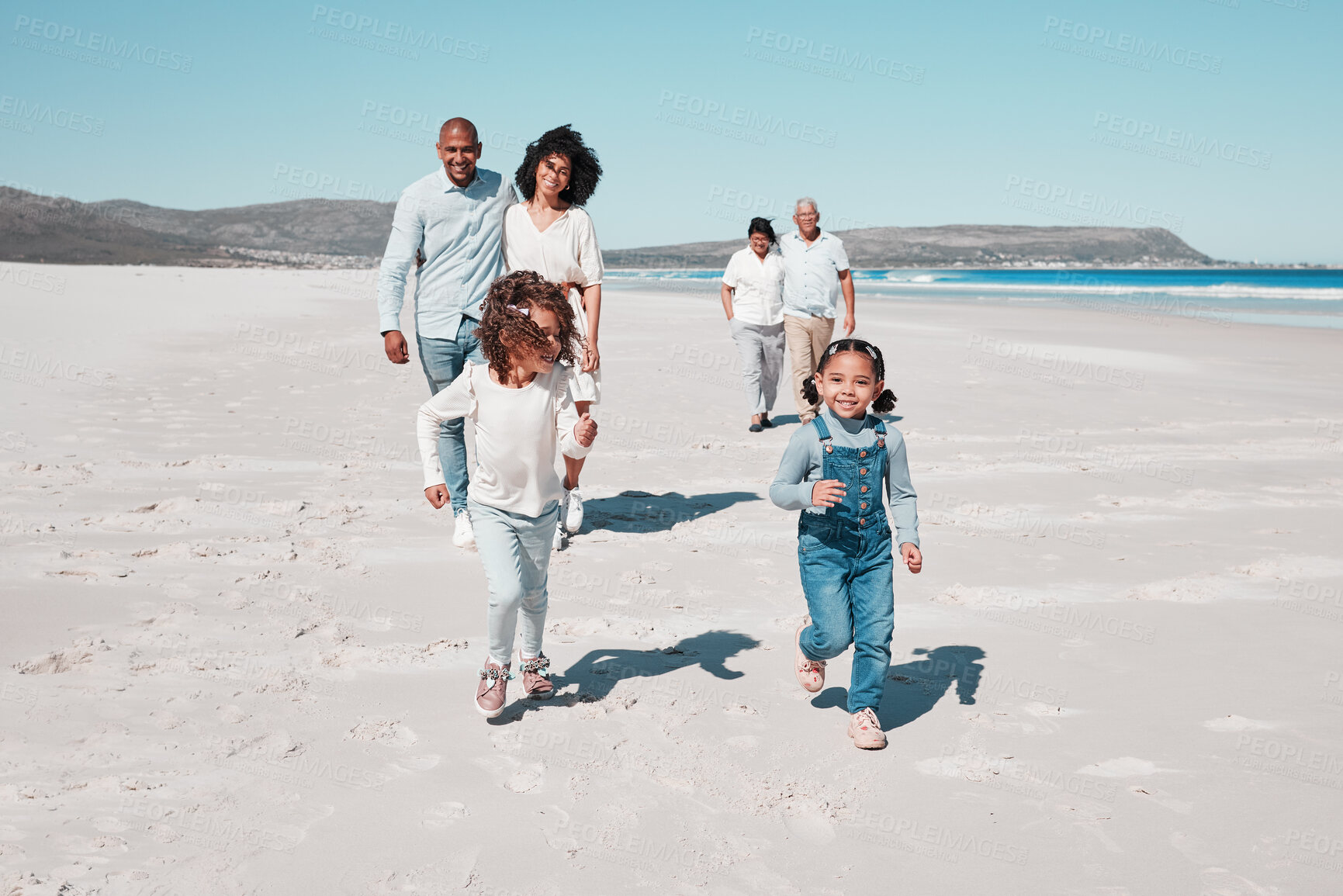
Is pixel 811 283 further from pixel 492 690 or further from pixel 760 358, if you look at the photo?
pixel 492 690

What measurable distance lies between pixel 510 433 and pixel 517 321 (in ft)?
1.21

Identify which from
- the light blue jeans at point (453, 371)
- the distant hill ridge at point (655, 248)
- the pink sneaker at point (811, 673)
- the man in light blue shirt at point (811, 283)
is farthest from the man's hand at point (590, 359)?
the distant hill ridge at point (655, 248)

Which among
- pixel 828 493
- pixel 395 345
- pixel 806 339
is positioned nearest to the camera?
pixel 828 493

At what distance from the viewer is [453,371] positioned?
16.2 feet

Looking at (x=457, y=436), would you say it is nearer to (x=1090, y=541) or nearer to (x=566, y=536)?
(x=566, y=536)

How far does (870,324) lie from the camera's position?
68.4 ft

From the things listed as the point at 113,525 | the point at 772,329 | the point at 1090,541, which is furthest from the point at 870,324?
the point at 113,525

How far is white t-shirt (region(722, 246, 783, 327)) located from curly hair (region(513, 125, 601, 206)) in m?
4.00

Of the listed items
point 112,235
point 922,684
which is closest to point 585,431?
point 922,684

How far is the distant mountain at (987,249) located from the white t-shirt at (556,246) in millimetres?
111647

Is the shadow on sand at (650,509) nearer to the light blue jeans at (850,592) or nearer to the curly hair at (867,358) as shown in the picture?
the light blue jeans at (850,592)

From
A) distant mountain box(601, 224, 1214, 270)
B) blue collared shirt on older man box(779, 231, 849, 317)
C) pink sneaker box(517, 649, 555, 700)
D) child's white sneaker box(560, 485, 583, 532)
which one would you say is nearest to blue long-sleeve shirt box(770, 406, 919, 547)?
pink sneaker box(517, 649, 555, 700)

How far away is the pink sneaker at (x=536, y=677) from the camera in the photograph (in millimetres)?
3277

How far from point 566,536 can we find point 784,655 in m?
1.83
